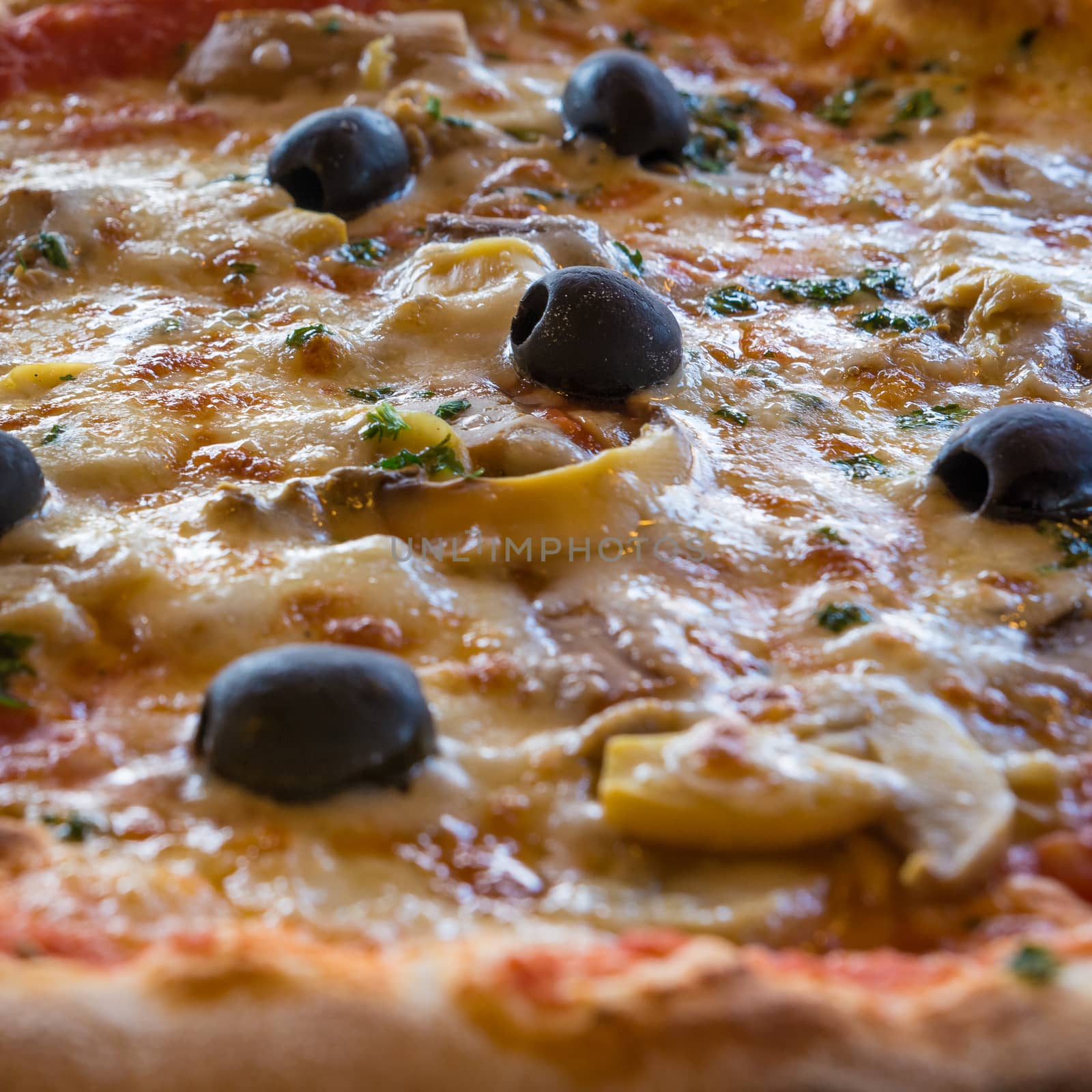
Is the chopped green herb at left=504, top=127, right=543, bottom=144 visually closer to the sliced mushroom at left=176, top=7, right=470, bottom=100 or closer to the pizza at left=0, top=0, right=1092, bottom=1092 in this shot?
the pizza at left=0, top=0, right=1092, bottom=1092

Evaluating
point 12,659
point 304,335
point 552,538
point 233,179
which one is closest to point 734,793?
point 552,538

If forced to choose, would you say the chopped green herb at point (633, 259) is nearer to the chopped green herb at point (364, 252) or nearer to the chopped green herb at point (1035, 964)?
the chopped green herb at point (364, 252)

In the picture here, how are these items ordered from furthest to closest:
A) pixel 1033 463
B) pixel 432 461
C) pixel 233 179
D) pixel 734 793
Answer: pixel 233 179 < pixel 432 461 < pixel 1033 463 < pixel 734 793

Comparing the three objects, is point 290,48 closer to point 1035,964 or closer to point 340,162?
point 340,162

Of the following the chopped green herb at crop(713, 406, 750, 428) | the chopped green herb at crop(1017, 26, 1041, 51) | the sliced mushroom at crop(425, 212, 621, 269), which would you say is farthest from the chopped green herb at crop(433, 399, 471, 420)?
the chopped green herb at crop(1017, 26, 1041, 51)

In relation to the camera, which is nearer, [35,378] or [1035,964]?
[1035,964]

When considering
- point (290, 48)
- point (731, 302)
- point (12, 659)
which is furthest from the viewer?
point (290, 48)

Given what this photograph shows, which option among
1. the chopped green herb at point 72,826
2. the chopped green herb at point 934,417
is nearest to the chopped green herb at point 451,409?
the chopped green herb at point 934,417

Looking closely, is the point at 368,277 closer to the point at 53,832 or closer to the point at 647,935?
the point at 53,832

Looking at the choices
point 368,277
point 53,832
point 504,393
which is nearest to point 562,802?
point 53,832
